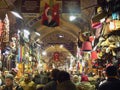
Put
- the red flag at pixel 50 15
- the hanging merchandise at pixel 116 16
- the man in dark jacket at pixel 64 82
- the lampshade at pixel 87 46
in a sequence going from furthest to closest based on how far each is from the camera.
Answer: the lampshade at pixel 87 46
the red flag at pixel 50 15
the hanging merchandise at pixel 116 16
the man in dark jacket at pixel 64 82

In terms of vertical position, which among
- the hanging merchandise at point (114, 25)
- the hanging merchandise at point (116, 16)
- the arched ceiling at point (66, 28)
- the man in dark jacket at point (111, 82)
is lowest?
the man in dark jacket at point (111, 82)

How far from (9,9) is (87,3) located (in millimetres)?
5750

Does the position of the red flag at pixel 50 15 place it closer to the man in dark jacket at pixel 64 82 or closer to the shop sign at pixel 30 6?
the shop sign at pixel 30 6

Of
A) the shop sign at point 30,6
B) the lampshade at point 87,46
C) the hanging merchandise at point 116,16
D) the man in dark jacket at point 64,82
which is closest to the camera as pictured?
the man in dark jacket at point 64,82

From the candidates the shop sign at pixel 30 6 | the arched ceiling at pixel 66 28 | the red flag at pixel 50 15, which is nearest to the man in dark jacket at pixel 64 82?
the arched ceiling at pixel 66 28

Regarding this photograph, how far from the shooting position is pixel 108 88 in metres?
5.19

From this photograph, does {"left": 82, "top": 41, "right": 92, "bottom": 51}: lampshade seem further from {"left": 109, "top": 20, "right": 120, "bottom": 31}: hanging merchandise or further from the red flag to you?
{"left": 109, "top": 20, "right": 120, "bottom": 31}: hanging merchandise

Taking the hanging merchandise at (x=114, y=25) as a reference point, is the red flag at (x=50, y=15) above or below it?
above

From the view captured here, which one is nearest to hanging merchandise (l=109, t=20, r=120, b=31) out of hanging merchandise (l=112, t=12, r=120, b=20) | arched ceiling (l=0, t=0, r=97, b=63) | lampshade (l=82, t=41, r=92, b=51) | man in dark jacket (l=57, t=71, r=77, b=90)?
hanging merchandise (l=112, t=12, r=120, b=20)

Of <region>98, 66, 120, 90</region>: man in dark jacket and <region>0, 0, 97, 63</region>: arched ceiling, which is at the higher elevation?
<region>0, 0, 97, 63</region>: arched ceiling

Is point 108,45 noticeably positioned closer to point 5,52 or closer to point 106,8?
point 106,8

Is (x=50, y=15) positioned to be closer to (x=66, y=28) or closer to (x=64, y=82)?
(x=64, y=82)

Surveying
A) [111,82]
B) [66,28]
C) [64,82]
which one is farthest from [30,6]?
[66,28]

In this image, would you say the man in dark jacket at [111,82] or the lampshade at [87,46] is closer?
the man in dark jacket at [111,82]
